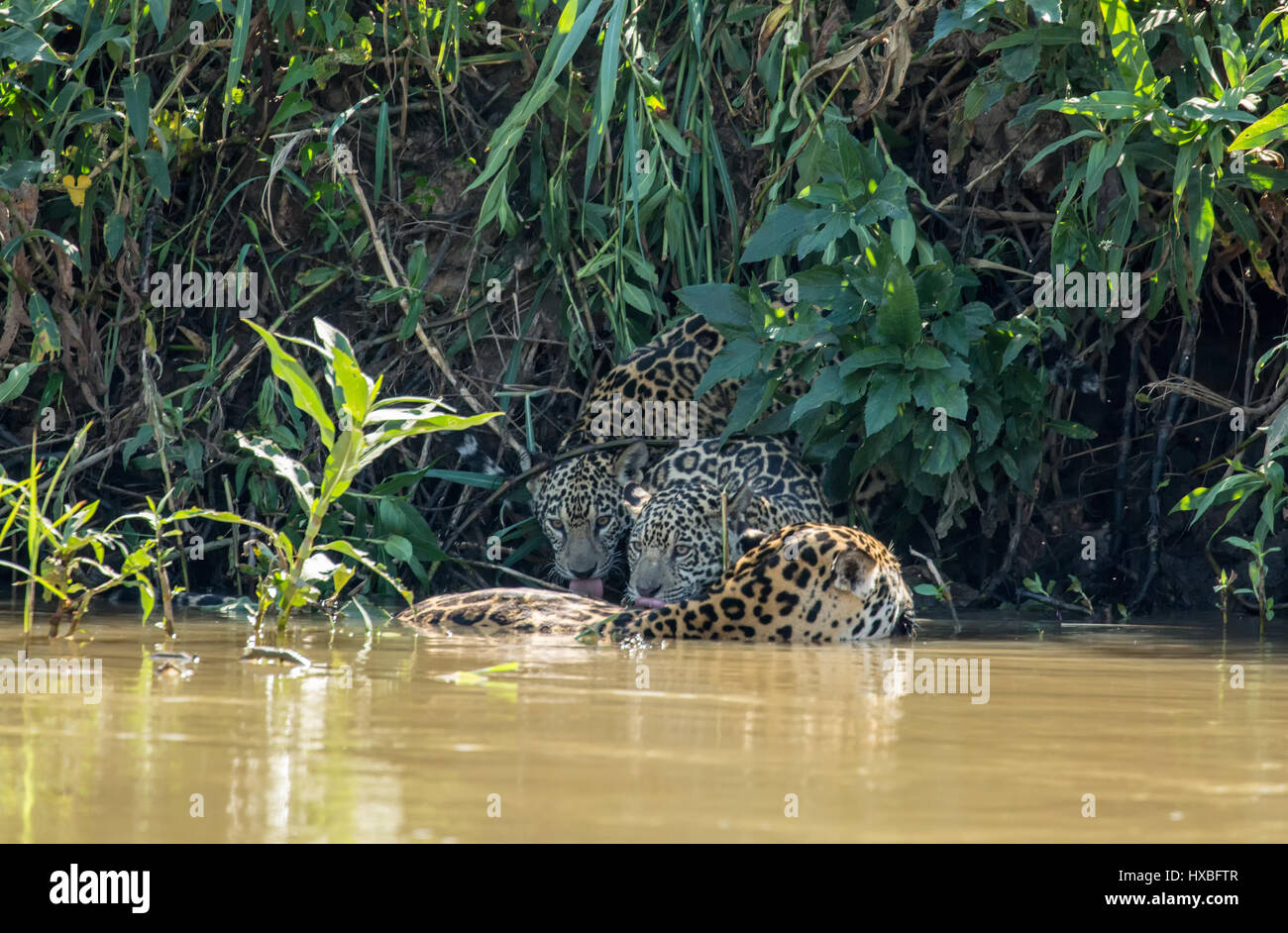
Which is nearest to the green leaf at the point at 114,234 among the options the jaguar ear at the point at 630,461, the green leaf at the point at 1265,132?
the jaguar ear at the point at 630,461

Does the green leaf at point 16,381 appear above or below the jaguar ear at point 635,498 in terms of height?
above

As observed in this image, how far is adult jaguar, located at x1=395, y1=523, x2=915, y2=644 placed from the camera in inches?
181

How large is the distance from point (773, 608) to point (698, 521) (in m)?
0.78

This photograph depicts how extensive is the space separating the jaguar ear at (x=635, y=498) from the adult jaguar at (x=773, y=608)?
2.45 ft

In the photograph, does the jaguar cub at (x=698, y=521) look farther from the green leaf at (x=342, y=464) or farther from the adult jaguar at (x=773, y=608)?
the green leaf at (x=342, y=464)

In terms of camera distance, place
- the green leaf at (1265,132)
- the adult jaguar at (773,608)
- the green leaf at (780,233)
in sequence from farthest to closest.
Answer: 1. the green leaf at (780,233)
2. the adult jaguar at (773,608)
3. the green leaf at (1265,132)

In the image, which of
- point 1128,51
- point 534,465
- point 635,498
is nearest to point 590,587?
point 635,498

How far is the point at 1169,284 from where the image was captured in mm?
5129

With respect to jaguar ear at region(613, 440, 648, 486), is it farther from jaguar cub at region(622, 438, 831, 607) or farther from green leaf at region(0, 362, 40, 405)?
green leaf at region(0, 362, 40, 405)

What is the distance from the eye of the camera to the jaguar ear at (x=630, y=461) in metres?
5.86

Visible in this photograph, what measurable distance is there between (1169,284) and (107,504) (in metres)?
4.10

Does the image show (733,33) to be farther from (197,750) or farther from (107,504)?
(197,750)

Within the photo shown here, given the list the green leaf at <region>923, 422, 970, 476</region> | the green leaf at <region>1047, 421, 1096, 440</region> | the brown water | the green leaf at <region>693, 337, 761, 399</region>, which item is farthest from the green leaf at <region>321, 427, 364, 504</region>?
the green leaf at <region>1047, 421, 1096, 440</region>

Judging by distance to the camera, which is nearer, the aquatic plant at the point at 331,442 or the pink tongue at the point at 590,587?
the aquatic plant at the point at 331,442
